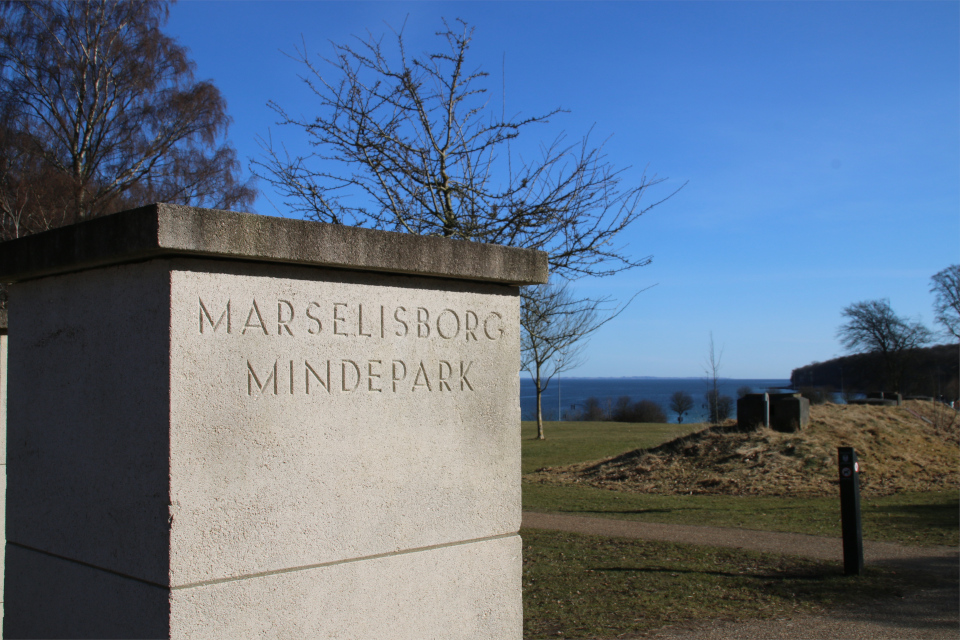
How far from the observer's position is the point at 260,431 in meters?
2.56

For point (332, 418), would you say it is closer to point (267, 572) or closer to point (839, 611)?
point (267, 572)

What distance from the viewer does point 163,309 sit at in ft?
7.91

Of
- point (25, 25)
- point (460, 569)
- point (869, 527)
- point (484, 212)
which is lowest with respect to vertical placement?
point (869, 527)

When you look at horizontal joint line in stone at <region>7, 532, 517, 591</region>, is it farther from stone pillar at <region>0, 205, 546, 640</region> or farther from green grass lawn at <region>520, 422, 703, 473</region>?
green grass lawn at <region>520, 422, 703, 473</region>

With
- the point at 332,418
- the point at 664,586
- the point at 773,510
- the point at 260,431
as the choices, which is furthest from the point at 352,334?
the point at 773,510

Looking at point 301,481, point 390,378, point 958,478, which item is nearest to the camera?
point 301,481

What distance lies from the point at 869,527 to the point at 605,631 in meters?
6.25

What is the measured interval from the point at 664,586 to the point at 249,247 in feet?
18.0

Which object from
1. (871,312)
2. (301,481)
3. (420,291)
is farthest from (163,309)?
(871,312)

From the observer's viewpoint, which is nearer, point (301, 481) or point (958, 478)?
point (301, 481)

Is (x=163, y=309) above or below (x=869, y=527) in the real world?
above

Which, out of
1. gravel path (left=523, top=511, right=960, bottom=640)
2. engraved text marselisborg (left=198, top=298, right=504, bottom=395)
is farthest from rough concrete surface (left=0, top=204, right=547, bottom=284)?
gravel path (left=523, top=511, right=960, bottom=640)

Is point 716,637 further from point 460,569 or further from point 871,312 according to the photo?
point 871,312

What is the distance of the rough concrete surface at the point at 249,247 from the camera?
2.40 m
